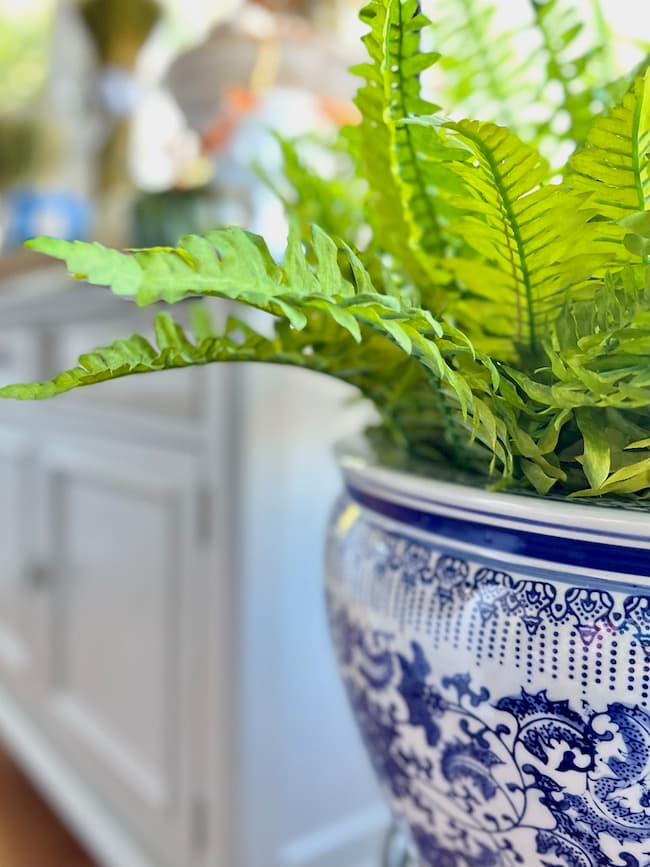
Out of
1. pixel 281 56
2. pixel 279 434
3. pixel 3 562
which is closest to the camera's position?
pixel 279 434

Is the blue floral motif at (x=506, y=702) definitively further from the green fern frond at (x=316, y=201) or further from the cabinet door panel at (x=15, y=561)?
the cabinet door panel at (x=15, y=561)

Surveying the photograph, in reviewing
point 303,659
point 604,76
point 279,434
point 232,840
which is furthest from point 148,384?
point 604,76

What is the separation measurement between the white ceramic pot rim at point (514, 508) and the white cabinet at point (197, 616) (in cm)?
42

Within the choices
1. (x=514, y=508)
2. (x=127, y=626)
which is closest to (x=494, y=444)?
(x=514, y=508)

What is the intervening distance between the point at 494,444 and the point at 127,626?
2.28 ft

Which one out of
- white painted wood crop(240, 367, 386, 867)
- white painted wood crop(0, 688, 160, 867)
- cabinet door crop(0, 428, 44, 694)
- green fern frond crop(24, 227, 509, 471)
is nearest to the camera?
green fern frond crop(24, 227, 509, 471)

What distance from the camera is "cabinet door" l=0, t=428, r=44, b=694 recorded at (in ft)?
3.25

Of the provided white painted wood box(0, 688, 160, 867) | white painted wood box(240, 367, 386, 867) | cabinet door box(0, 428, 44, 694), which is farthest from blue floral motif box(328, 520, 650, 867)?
cabinet door box(0, 428, 44, 694)

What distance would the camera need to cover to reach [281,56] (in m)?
0.80

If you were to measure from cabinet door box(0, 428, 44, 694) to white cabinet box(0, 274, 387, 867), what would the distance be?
0.24 feet

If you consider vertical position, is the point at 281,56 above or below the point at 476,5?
above

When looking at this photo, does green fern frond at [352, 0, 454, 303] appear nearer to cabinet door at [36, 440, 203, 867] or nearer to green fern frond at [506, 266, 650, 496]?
green fern frond at [506, 266, 650, 496]

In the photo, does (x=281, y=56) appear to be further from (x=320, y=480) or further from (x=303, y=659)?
(x=303, y=659)

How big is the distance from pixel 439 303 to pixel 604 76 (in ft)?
0.41
